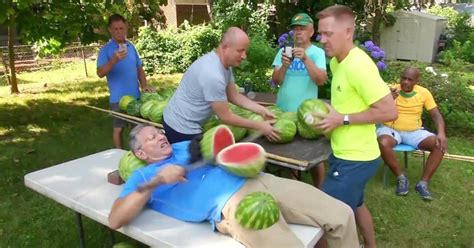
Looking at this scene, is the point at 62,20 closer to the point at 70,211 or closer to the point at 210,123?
the point at 70,211

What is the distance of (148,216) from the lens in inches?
104

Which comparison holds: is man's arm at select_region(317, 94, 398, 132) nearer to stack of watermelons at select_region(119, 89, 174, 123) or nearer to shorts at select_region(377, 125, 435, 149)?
stack of watermelons at select_region(119, 89, 174, 123)

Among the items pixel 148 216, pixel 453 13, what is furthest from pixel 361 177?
pixel 453 13

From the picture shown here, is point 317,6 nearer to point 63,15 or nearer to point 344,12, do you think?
point 63,15

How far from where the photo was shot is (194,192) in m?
2.58

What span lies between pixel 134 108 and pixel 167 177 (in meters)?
2.52

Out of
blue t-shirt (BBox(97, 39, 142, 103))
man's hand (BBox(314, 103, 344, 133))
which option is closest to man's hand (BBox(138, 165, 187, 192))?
man's hand (BBox(314, 103, 344, 133))

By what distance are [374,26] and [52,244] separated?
1309cm

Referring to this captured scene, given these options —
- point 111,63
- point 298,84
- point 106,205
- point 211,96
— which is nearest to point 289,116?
point 298,84

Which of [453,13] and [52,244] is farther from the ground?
[453,13]

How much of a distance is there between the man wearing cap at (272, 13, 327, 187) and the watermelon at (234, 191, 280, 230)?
1809mm

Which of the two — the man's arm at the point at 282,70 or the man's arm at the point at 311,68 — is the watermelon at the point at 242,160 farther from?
the man's arm at the point at 282,70

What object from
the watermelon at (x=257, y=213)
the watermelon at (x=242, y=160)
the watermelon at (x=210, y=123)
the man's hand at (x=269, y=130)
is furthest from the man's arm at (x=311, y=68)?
the watermelon at (x=257, y=213)

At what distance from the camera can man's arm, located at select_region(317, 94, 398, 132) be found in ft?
8.50
